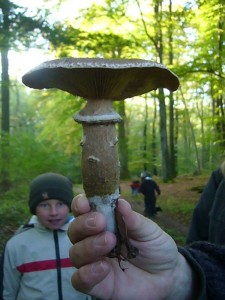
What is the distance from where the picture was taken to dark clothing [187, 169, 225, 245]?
2.70 meters

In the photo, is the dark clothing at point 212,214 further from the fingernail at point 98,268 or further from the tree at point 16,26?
the tree at point 16,26

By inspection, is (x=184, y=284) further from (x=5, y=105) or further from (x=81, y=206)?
(x=5, y=105)

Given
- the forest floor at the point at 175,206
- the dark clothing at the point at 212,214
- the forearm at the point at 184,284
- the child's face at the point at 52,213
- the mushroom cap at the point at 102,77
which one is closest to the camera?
the mushroom cap at the point at 102,77

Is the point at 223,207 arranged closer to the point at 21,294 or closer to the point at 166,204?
the point at 21,294

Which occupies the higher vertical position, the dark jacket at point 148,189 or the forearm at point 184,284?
the forearm at point 184,284

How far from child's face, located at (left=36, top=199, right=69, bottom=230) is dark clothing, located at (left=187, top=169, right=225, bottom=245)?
1246mm

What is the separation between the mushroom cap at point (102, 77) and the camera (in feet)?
5.46

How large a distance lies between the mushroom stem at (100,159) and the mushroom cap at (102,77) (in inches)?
4.5

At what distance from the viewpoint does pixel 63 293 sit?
297cm

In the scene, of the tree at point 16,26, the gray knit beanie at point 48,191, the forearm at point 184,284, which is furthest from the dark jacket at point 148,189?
the forearm at point 184,284

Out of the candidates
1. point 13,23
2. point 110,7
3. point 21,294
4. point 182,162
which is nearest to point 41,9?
point 13,23

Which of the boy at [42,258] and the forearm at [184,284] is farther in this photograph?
the boy at [42,258]

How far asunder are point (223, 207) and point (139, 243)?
106cm

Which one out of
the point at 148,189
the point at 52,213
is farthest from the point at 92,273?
the point at 148,189
